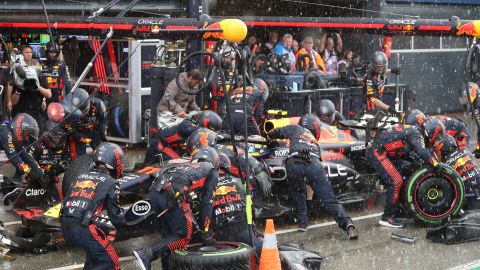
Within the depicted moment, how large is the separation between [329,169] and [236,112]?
6.34 ft

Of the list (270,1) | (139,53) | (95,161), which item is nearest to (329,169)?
(95,161)

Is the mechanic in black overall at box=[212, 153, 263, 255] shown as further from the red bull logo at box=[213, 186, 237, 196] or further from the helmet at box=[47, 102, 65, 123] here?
the helmet at box=[47, 102, 65, 123]

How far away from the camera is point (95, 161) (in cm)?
988

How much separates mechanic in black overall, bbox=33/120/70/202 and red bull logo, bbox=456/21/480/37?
20.5 feet

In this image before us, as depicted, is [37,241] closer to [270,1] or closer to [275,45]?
[275,45]

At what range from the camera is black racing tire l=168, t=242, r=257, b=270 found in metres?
9.05

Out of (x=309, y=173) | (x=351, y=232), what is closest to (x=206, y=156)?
(x=309, y=173)

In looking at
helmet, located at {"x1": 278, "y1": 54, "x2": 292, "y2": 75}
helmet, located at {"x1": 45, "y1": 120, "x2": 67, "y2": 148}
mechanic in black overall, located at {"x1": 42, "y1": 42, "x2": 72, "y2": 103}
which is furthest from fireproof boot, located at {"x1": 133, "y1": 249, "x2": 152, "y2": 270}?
helmet, located at {"x1": 278, "y1": 54, "x2": 292, "y2": 75}

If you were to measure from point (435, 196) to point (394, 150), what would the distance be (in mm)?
854

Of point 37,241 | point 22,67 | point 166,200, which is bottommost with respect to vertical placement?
point 37,241

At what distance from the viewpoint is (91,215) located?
370 inches

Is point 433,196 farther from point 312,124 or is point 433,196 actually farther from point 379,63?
point 379,63

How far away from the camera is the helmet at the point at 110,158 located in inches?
388

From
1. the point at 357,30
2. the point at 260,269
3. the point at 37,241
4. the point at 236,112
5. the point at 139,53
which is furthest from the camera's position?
the point at 139,53
